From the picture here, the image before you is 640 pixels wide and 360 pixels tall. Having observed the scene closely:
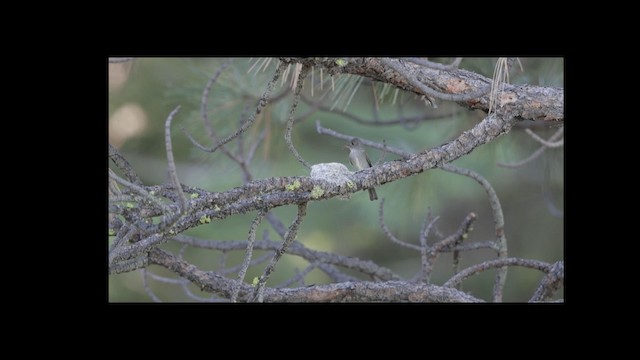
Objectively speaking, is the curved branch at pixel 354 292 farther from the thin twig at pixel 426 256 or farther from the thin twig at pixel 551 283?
the thin twig at pixel 426 256

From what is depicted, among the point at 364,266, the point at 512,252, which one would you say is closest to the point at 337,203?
the point at 512,252

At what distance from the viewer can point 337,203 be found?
410 cm

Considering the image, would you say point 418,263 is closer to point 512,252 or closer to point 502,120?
point 512,252

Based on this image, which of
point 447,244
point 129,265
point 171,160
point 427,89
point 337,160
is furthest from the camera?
point 337,160

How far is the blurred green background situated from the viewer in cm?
316

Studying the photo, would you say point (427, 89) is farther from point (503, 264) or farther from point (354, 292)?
point (503, 264)

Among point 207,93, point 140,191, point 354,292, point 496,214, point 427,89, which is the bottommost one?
point 354,292

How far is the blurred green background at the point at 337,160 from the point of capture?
3160 millimetres

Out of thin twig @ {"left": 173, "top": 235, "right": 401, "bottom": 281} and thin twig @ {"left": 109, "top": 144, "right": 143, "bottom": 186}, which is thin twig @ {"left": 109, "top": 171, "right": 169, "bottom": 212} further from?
thin twig @ {"left": 173, "top": 235, "right": 401, "bottom": 281}

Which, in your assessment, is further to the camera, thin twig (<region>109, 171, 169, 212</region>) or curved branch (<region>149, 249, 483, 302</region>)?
curved branch (<region>149, 249, 483, 302</region>)

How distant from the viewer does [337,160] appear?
3604 millimetres

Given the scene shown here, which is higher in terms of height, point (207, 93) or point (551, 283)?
point (207, 93)

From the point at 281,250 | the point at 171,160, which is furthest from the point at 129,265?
the point at 171,160

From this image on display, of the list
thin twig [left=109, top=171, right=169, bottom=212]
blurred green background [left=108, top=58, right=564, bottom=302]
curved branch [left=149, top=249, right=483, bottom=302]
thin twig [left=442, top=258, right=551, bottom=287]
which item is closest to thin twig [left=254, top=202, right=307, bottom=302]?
curved branch [left=149, top=249, right=483, bottom=302]
